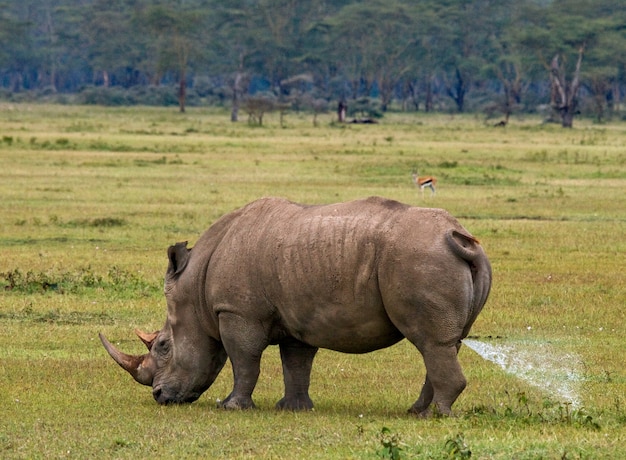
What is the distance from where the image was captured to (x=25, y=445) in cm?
678

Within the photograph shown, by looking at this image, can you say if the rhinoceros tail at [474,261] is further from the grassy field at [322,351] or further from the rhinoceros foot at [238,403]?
the rhinoceros foot at [238,403]

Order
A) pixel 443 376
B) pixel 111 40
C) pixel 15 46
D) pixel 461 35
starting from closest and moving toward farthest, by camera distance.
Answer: pixel 443 376
pixel 461 35
pixel 111 40
pixel 15 46

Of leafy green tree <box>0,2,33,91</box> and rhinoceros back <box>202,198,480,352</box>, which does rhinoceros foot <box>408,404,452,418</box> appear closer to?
rhinoceros back <box>202,198,480,352</box>

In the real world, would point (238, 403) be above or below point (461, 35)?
above

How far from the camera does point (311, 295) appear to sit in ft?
25.6

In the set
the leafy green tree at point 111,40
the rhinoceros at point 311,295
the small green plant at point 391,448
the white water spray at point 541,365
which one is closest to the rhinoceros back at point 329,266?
the rhinoceros at point 311,295

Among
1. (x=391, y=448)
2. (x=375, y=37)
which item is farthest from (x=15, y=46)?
(x=391, y=448)

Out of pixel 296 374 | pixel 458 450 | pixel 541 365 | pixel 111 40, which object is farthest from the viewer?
pixel 111 40

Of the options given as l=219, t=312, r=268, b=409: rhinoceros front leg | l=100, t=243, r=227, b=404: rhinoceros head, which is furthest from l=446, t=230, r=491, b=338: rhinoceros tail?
l=100, t=243, r=227, b=404: rhinoceros head

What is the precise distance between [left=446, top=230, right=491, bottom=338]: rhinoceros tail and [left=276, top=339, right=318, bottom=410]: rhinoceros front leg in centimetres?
119

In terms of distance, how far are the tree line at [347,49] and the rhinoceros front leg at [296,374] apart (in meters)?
54.9

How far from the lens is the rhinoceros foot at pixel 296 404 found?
8.13 metres

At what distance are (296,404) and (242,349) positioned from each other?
49 cm

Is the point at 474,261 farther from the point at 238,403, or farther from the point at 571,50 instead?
the point at 571,50
